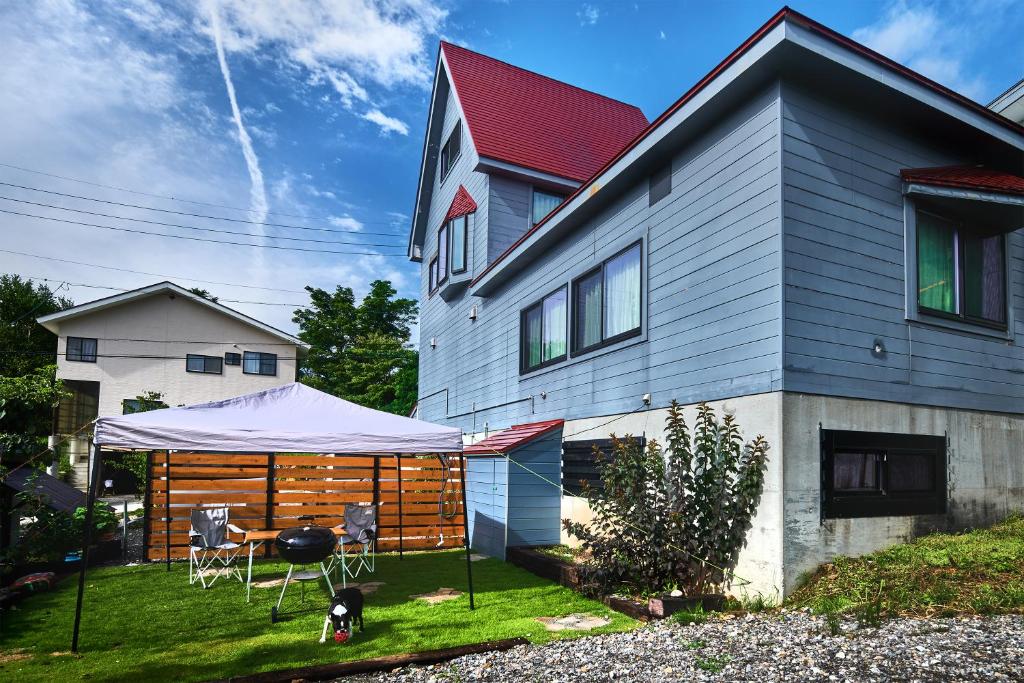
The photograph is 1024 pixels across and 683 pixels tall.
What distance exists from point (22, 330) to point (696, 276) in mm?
35276

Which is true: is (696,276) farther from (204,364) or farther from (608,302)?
(204,364)

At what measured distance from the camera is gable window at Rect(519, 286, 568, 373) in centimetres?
1114

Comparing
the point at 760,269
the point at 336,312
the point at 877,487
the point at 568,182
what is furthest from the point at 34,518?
the point at 336,312

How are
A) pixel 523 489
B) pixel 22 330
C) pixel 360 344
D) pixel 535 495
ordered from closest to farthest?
pixel 523 489 → pixel 535 495 → pixel 22 330 → pixel 360 344

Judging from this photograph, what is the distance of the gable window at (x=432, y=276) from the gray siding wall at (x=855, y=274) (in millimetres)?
12316

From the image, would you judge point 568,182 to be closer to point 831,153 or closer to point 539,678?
point 831,153

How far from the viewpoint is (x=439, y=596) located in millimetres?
7461

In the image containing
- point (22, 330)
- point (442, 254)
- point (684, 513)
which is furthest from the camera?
point (22, 330)

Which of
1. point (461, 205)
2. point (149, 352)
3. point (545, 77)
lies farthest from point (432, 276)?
point (149, 352)

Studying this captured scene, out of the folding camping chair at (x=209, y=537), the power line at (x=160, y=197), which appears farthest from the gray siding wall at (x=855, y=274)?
the power line at (x=160, y=197)

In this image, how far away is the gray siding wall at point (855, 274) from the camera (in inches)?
257

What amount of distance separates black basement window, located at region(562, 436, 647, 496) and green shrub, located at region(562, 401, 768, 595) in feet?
6.78

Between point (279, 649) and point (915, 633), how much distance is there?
488 cm

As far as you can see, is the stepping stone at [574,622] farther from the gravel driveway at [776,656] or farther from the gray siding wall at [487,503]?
the gray siding wall at [487,503]
